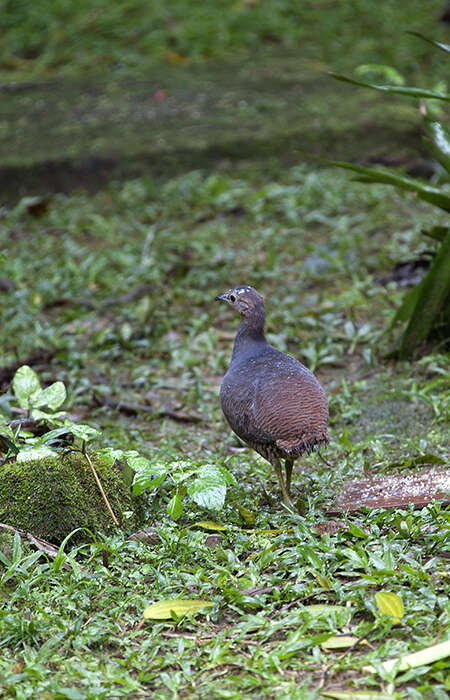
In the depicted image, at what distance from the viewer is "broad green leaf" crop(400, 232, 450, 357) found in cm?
506

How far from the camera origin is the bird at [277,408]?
348 centimetres

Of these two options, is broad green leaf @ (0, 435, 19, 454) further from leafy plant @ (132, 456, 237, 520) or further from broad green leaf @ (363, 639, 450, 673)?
broad green leaf @ (363, 639, 450, 673)

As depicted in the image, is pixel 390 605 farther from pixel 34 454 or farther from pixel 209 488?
pixel 34 454

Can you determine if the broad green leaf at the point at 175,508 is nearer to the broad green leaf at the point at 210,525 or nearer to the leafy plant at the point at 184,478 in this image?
the leafy plant at the point at 184,478

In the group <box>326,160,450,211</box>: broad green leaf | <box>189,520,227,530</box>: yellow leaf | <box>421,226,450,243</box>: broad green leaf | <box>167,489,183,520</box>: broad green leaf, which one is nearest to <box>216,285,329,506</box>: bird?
<box>189,520,227,530</box>: yellow leaf

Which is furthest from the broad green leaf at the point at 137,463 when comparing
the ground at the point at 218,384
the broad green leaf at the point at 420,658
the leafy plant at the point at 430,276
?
the leafy plant at the point at 430,276

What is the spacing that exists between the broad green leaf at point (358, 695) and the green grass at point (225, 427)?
50 millimetres

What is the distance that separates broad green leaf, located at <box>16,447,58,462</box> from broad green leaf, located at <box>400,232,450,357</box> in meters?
2.70

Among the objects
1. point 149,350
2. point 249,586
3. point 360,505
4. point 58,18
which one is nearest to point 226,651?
point 249,586

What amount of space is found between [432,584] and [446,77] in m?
8.68

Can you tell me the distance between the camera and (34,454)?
3412mm

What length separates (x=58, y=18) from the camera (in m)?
12.6

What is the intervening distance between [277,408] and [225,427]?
61.8 inches

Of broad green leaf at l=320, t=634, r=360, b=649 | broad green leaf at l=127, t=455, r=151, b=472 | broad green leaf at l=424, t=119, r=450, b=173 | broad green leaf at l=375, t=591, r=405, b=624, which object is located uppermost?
broad green leaf at l=424, t=119, r=450, b=173
